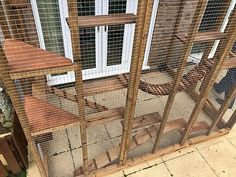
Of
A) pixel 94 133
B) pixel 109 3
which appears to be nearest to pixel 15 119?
pixel 94 133

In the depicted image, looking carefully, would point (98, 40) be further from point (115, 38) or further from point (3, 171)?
point (3, 171)

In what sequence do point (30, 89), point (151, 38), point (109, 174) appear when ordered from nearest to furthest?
point (30, 89) < point (109, 174) < point (151, 38)

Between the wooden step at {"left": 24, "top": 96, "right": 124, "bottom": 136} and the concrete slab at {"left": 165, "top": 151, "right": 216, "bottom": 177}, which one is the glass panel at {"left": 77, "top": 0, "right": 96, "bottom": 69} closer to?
the wooden step at {"left": 24, "top": 96, "right": 124, "bottom": 136}

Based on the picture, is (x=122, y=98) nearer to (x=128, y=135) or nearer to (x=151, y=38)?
(x=151, y=38)

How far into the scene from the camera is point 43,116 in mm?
1528

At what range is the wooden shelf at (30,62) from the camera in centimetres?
114

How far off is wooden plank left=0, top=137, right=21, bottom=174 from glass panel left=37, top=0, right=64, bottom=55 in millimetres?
1197

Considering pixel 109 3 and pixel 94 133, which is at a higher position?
pixel 109 3

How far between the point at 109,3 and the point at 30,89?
4.32ft

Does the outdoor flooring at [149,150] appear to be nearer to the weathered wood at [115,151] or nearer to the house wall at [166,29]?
the weathered wood at [115,151]

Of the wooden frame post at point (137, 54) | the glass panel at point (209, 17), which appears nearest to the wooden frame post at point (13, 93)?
the wooden frame post at point (137, 54)

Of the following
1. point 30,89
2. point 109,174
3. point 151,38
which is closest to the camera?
point 30,89

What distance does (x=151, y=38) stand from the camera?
2936mm

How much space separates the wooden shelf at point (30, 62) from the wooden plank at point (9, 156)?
908mm
